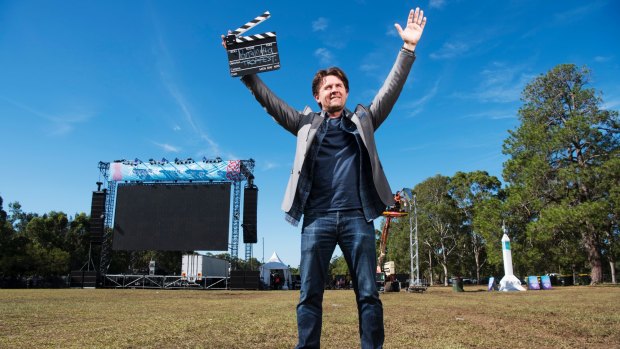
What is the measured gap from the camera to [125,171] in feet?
102

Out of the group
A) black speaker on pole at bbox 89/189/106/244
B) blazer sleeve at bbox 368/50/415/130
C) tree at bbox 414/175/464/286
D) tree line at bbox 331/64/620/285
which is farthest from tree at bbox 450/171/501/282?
blazer sleeve at bbox 368/50/415/130

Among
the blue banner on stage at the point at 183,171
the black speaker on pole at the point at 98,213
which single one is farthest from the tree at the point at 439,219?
the black speaker on pole at the point at 98,213

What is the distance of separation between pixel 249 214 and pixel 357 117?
2755 centimetres

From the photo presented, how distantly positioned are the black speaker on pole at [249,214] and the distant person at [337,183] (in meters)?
27.1

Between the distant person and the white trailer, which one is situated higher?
the distant person

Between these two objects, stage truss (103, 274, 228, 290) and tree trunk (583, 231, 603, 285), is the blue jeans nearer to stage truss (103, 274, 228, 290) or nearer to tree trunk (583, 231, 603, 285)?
stage truss (103, 274, 228, 290)

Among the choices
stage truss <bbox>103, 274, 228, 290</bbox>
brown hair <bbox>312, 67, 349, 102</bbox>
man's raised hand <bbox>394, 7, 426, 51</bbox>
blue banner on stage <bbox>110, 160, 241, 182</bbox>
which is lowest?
stage truss <bbox>103, 274, 228, 290</bbox>

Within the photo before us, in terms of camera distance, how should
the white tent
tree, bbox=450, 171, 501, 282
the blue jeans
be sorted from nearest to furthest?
the blue jeans, the white tent, tree, bbox=450, 171, 501, 282

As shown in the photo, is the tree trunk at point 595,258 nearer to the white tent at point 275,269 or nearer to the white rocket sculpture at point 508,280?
the white rocket sculpture at point 508,280

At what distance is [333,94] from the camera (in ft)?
10.3

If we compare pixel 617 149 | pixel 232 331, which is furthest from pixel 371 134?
pixel 617 149

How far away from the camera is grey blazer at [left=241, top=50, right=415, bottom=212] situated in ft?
9.70

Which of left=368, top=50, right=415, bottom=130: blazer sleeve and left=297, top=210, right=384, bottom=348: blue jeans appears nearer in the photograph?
left=297, top=210, right=384, bottom=348: blue jeans

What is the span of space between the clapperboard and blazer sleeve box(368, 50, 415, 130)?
32.3 inches
